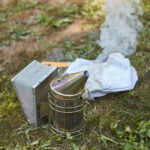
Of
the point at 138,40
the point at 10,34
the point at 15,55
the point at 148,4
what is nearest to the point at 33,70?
the point at 15,55

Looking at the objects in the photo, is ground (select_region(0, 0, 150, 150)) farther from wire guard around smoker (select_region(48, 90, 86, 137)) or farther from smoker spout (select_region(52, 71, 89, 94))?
smoker spout (select_region(52, 71, 89, 94))

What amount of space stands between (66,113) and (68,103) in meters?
0.12

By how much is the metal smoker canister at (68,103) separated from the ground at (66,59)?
0.11m

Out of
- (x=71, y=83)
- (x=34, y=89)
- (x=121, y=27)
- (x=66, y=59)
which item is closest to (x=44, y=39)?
(x=66, y=59)

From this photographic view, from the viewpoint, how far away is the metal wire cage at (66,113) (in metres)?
2.75

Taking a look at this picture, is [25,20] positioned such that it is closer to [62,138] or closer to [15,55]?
[15,55]

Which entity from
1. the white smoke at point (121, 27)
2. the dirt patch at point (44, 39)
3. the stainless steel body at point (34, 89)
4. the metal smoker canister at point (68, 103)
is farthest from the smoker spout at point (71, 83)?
the dirt patch at point (44, 39)

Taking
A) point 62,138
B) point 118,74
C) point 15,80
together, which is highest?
point 15,80

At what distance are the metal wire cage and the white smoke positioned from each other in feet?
5.81

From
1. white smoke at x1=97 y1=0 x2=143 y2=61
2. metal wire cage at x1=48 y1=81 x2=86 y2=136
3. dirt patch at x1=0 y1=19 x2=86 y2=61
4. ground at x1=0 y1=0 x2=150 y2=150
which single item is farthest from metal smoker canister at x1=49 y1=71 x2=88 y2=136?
dirt patch at x1=0 y1=19 x2=86 y2=61

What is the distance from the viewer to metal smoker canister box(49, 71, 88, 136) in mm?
2736

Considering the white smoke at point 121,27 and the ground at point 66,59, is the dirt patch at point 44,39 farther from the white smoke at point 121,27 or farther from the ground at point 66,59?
the white smoke at point 121,27

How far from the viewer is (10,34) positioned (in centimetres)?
549

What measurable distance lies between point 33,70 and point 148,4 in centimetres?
404
